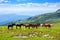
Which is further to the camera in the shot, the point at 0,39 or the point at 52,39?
the point at 52,39

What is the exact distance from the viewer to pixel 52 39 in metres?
39.8

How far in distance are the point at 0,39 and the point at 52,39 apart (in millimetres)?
10380

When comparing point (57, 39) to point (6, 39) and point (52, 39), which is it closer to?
point (52, 39)

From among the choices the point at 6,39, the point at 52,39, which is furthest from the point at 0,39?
the point at 52,39

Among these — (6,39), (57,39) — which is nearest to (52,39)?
(57,39)

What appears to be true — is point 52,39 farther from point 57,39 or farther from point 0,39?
point 0,39

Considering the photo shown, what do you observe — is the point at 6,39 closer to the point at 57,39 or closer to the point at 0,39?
the point at 0,39

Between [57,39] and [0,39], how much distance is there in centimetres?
1135

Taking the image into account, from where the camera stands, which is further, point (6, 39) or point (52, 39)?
point (52, 39)

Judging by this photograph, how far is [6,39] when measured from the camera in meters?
36.9

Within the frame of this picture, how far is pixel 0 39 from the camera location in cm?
3697

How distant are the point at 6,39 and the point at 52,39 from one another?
9.31 metres

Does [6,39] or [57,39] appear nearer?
[6,39]
